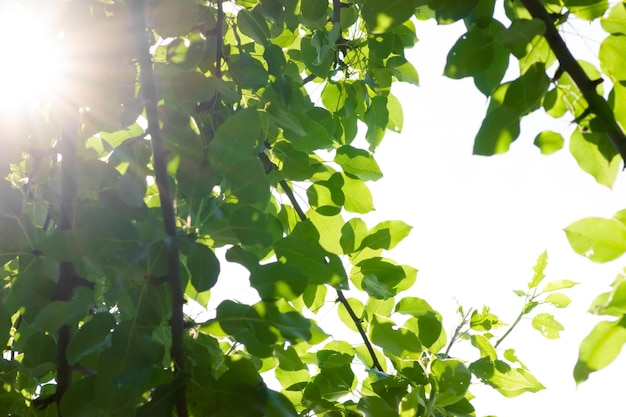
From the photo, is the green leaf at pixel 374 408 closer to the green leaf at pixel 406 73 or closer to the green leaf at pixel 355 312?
the green leaf at pixel 355 312

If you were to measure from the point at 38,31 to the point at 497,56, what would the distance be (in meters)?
0.63

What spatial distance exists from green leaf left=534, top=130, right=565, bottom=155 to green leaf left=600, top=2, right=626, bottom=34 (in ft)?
0.47

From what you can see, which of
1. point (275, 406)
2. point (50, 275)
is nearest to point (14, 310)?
point (50, 275)

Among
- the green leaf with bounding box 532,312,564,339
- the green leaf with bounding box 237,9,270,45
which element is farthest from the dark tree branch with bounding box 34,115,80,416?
the green leaf with bounding box 532,312,564,339

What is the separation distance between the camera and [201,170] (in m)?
0.73

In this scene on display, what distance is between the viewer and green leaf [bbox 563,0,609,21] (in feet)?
2.29

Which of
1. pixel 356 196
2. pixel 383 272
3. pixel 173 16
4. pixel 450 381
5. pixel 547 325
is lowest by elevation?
pixel 450 381

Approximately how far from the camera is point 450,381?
0.99 metres

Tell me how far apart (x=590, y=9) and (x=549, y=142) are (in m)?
0.16

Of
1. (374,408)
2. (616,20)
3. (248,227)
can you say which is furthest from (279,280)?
(616,20)

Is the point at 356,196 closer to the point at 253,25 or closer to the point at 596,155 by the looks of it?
the point at 253,25

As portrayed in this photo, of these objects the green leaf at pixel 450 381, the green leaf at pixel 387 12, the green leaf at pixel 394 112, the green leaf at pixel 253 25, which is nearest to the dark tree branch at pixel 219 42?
the green leaf at pixel 253 25

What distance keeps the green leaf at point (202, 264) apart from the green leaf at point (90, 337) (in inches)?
4.5

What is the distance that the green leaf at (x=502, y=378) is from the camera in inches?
43.6
